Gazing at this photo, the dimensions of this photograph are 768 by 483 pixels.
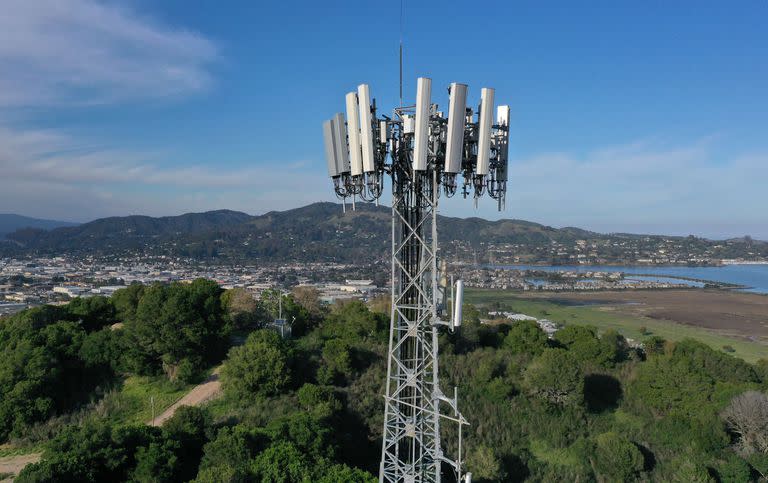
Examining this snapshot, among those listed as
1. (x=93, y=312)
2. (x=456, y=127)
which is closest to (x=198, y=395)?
(x=93, y=312)

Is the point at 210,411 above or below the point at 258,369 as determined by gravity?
below

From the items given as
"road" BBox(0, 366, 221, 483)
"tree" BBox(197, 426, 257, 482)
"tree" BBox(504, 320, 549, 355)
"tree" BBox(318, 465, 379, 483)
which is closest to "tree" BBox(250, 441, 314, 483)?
"tree" BBox(197, 426, 257, 482)

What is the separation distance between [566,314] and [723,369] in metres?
40.5

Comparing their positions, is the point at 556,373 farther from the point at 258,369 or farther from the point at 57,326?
the point at 57,326

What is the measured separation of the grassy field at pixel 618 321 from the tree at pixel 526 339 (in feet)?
84.1

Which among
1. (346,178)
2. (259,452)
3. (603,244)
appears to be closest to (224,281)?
(259,452)

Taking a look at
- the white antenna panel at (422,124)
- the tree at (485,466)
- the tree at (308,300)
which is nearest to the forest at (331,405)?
the tree at (485,466)

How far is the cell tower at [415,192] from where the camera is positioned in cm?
910

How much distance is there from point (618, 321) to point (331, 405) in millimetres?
53178

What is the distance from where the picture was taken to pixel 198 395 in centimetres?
2339

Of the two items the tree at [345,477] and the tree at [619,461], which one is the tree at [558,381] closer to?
the tree at [619,461]

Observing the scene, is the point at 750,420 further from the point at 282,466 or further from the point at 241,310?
the point at 241,310

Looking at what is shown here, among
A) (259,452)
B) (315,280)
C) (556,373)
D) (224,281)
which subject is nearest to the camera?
(259,452)

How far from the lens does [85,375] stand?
25.1 meters
